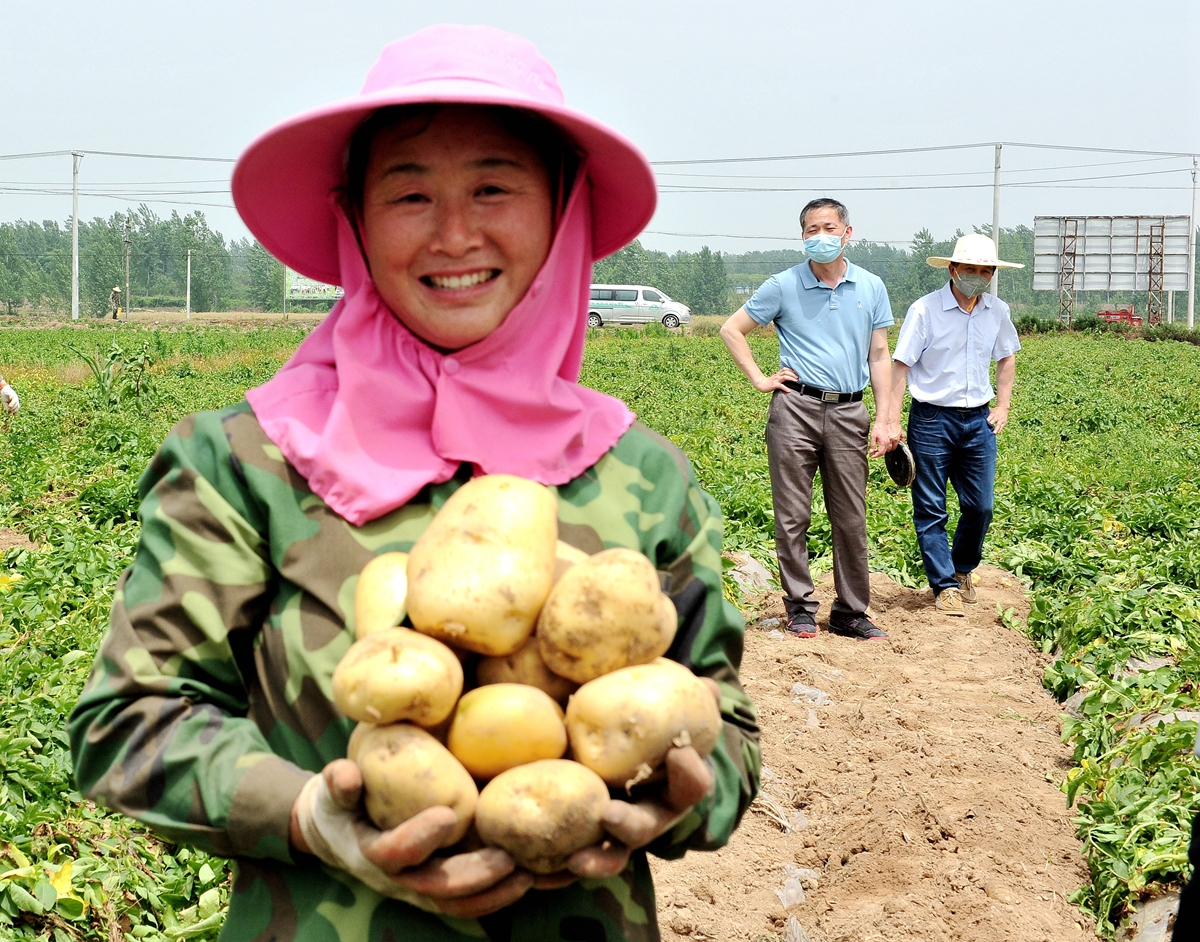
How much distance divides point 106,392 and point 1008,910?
466 inches

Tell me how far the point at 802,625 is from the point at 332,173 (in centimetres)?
464

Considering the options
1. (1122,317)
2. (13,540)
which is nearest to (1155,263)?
(1122,317)

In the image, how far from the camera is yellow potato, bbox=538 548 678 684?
120cm

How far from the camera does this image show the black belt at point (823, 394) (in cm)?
576

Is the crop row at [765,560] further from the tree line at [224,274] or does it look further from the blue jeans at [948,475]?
the tree line at [224,274]

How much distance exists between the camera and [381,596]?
129cm

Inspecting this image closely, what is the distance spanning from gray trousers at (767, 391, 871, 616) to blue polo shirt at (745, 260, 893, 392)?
0.48ft

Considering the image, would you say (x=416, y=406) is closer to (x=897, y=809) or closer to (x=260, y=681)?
(x=260, y=681)

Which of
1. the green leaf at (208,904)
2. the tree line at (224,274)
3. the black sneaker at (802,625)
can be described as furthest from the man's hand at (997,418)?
the tree line at (224,274)

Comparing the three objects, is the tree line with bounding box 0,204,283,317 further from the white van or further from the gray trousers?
the gray trousers

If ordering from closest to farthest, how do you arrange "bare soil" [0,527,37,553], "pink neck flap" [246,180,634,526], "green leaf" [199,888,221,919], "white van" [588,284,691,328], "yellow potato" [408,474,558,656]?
"yellow potato" [408,474,558,656]
"pink neck flap" [246,180,634,526]
"green leaf" [199,888,221,919]
"bare soil" [0,527,37,553]
"white van" [588,284,691,328]

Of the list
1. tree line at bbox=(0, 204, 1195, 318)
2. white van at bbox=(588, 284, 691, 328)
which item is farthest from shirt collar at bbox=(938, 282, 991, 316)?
tree line at bbox=(0, 204, 1195, 318)

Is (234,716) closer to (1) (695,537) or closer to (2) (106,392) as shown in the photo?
(1) (695,537)

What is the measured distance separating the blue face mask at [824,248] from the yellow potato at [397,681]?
16.0ft
